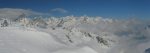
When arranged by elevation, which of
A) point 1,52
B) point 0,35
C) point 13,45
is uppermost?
point 0,35

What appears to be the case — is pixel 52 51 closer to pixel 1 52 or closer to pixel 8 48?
pixel 8 48

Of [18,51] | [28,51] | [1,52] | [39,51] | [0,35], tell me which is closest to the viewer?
[1,52]

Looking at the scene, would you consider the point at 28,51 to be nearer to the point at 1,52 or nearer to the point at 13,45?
the point at 13,45

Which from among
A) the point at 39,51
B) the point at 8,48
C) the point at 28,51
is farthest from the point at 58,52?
the point at 8,48

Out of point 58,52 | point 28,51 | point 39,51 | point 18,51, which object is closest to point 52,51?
point 58,52

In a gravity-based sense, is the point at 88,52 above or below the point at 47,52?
above

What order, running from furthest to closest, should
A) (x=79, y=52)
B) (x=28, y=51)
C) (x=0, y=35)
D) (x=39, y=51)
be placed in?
(x=79, y=52), (x=0, y=35), (x=39, y=51), (x=28, y=51)

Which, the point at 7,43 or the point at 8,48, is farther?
the point at 7,43

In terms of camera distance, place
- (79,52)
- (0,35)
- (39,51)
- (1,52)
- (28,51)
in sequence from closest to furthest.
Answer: (1,52) → (28,51) → (39,51) → (0,35) → (79,52)

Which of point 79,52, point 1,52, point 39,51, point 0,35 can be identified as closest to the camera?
point 1,52
